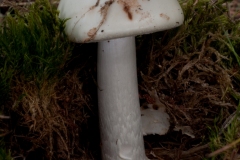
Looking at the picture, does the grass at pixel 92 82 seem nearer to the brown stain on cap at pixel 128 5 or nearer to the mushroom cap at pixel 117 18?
the mushroom cap at pixel 117 18

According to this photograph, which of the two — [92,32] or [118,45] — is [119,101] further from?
[92,32]

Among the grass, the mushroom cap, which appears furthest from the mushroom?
the grass

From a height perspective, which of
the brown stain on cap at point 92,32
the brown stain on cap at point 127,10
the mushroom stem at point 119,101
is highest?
the brown stain on cap at point 127,10

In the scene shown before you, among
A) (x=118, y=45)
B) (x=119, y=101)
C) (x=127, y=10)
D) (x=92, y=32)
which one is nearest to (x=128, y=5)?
(x=127, y=10)

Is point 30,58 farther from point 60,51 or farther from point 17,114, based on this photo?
point 17,114

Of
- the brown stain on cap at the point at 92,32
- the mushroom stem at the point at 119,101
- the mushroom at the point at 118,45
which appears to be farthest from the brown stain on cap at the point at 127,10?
the mushroom stem at the point at 119,101

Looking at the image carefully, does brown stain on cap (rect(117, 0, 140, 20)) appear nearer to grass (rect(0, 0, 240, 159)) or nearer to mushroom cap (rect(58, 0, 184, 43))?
mushroom cap (rect(58, 0, 184, 43))
